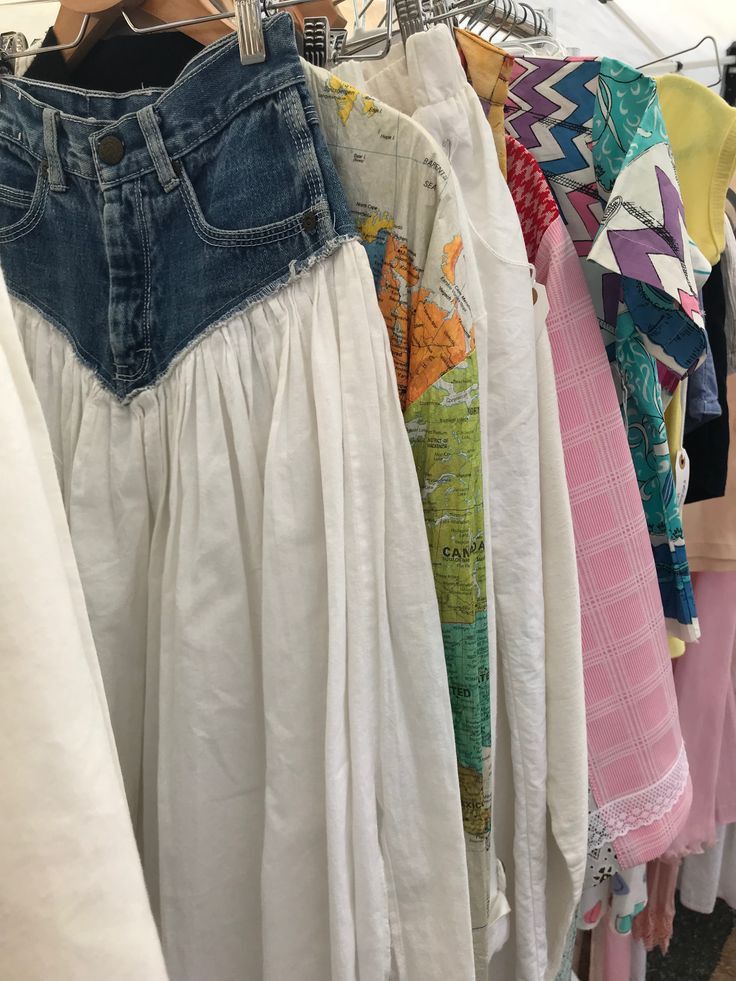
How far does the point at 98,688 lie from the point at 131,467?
0.29 meters

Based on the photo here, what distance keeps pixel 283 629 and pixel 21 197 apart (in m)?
0.39

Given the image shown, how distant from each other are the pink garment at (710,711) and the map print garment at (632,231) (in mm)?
250

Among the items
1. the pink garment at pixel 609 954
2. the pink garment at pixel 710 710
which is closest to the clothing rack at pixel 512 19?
the pink garment at pixel 710 710

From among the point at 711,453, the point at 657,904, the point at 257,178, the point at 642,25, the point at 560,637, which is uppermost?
the point at 642,25

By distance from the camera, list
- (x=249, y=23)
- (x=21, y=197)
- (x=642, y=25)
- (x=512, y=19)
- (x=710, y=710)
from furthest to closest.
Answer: (x=642, y=25), (x=710, y=710), (x=512, y=19), (x=21, y=197), (x=249, y=23)

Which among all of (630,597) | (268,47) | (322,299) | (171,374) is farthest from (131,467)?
(630,597)

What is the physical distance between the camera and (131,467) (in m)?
0.57

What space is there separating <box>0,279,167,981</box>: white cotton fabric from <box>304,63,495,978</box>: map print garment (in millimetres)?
291

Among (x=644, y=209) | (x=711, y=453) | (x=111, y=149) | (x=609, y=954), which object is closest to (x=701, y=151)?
(x=644, y=209)

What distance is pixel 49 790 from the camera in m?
0.24

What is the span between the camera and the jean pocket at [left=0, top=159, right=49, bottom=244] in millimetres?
569

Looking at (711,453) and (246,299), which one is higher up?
(246,299)

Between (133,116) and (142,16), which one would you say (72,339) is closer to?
(133,116)

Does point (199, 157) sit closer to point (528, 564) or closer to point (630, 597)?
point (528, 564)
